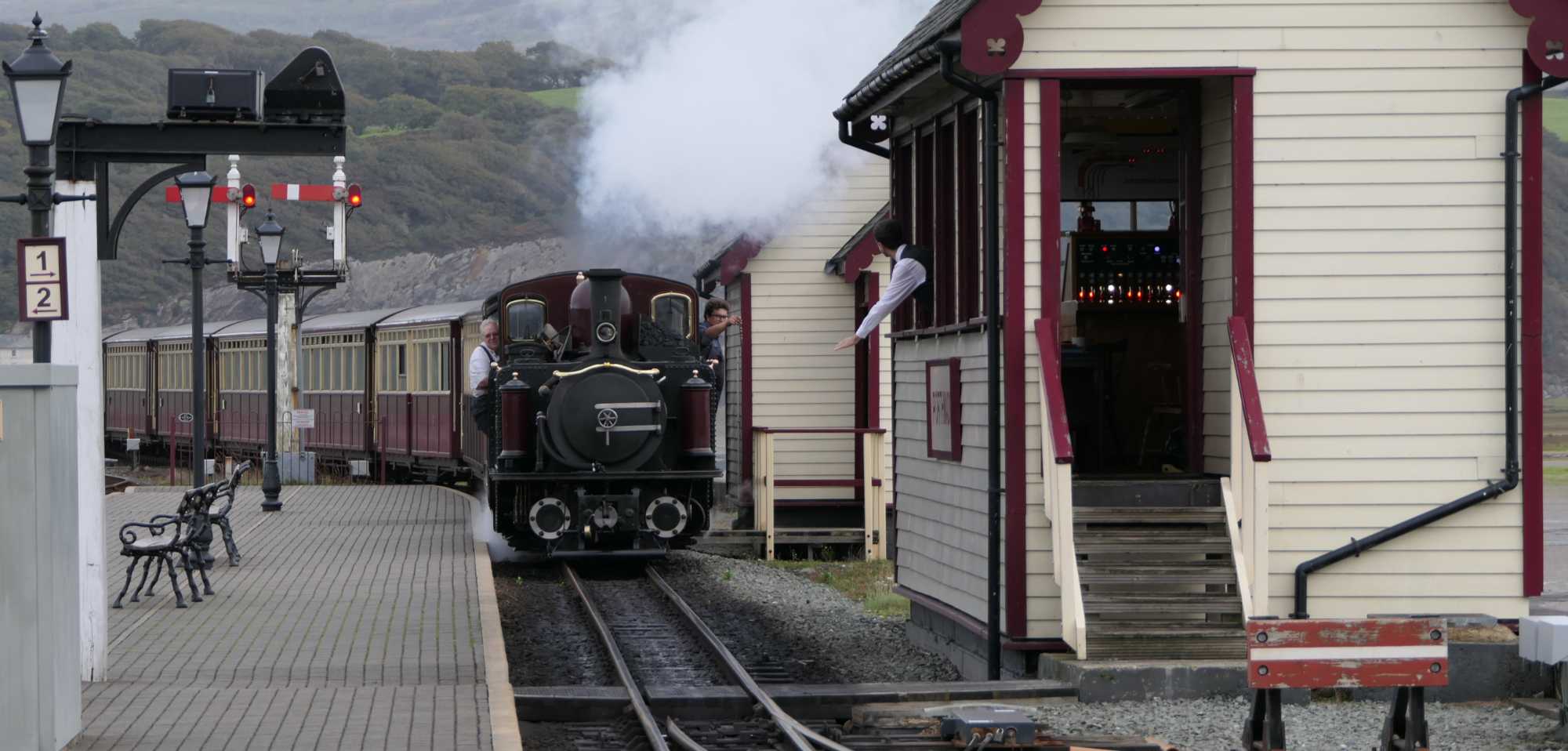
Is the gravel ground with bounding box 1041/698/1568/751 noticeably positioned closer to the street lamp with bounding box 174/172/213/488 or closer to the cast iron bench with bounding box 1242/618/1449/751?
the cast iron bench with bounding box 1242/618/1449/751

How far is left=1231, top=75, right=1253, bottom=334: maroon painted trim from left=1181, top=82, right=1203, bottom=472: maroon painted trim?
2.56 ft

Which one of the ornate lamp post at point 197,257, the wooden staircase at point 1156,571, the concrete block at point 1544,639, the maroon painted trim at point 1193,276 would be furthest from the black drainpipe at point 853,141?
the ornate lamp post at point 197,257

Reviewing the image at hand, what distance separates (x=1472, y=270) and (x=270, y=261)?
60.3ft

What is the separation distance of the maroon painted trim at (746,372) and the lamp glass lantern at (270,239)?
5.86 metres

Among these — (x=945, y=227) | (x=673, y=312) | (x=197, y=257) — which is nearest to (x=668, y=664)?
(x=945, y=227)

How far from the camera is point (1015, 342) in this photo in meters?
10.4

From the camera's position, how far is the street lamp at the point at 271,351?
81.5 feet

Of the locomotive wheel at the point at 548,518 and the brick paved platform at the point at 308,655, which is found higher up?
the locomotive wheel at the point at 548,518

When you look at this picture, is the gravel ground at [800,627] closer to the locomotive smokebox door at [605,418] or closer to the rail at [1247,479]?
the locomotive smokebox door at [605,418]

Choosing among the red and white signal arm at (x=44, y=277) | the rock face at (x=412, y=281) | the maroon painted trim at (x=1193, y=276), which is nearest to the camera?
the red and white signal arm at (x=44, y=277)

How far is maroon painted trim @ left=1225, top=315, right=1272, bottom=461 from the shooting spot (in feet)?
32.7

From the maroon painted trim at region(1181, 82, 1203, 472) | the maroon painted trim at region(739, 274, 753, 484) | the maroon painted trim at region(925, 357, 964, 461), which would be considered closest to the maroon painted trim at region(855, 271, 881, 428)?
the maroon painted trim at region(739, 274, 753, 484)

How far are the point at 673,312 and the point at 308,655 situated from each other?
8.40 metres

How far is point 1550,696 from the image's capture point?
10164mm
